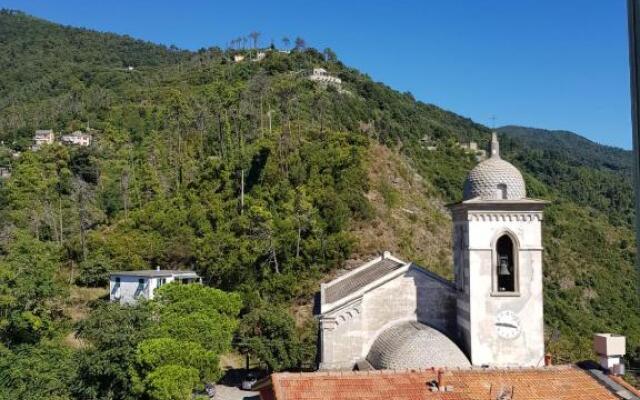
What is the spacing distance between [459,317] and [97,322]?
60.4ft

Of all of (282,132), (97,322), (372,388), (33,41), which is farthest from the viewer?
(33,41)

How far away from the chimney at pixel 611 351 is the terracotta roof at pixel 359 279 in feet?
29.8

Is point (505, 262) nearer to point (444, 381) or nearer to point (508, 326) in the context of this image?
point (508, 326)

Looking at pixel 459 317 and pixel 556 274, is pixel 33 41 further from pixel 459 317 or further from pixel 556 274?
pixel 459 317

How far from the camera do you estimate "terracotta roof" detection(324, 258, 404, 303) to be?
2445 cm

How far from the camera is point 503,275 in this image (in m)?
19.6

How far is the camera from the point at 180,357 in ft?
83.4

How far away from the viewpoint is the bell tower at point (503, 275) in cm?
1906

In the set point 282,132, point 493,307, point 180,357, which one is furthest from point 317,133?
point 493,307

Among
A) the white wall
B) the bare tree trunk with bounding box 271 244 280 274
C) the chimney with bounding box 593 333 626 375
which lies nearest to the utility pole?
the chimney with bounding box 593 333 626 375

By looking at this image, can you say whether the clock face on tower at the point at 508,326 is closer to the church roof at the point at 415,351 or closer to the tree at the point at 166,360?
the church roof at the point at 415,351

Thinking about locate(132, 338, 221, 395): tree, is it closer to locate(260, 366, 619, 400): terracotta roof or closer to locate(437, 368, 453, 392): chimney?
locate(260, 366, 619, 400): terracotta roof

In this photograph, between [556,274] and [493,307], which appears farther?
[556,274]

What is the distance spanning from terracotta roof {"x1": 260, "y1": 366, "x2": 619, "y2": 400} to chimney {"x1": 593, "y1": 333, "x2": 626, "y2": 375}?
0.73 m
